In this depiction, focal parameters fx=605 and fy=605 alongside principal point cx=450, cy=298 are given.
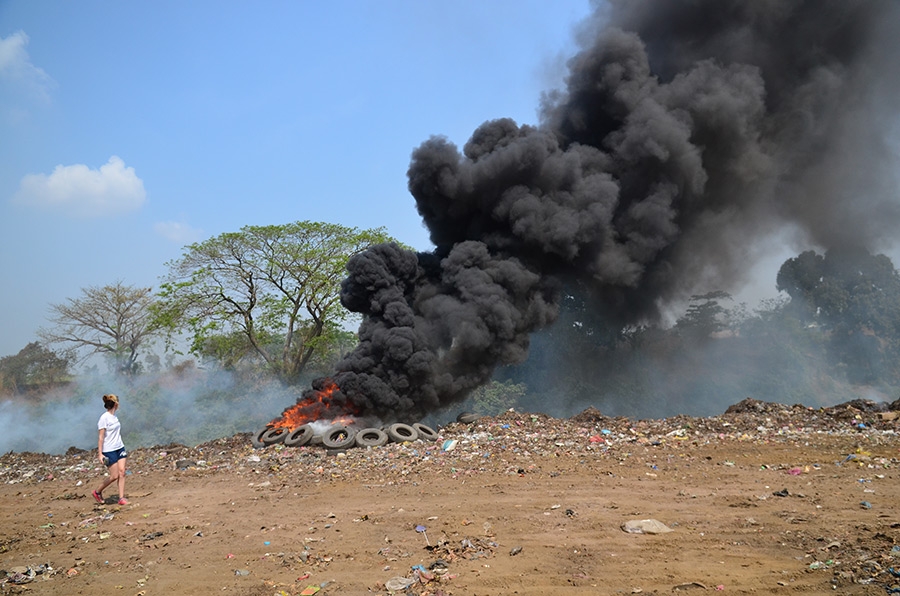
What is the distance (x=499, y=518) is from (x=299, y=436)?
278 inches

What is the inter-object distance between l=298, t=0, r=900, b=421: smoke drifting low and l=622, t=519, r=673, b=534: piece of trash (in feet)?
27.5

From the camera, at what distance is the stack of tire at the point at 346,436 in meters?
12.1

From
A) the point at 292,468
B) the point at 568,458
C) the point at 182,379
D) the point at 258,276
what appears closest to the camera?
the point at 568,458

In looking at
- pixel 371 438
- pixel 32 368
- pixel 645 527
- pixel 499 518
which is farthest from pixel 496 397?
pixel 32 368

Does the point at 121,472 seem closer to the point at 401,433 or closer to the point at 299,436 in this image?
the point at 299,436

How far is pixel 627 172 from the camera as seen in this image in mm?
17641

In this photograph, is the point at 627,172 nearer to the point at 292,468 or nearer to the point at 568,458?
the point at 568,458

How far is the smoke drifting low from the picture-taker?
49.6 feet

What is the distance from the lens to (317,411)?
1408cm

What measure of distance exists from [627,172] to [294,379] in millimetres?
13755

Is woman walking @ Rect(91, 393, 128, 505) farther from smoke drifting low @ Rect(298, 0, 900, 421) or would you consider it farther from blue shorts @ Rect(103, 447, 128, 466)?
smoke drifting low @ Rect(298, 0, 900, 421)

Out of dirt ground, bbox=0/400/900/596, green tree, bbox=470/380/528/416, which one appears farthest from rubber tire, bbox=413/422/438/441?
green tree, bbox=470/380/528/416

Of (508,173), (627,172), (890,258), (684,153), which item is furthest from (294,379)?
(890,258)

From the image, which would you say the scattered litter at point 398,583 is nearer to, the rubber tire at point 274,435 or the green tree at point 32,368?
the rubber tire at point 274,435
